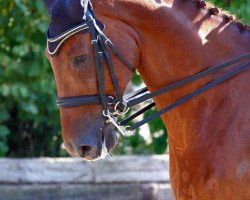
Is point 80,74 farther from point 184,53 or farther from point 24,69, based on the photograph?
point 24,69

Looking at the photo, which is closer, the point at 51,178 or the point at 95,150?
the point at 95,150

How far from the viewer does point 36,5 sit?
6.90 meters

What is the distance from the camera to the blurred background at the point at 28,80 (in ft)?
22.6

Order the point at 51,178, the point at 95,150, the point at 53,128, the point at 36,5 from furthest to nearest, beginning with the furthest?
the point at 53,128, the point at 36,5, the point at 51,178, the point at 95,150

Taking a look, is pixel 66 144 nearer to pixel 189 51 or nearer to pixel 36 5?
pixel 189 51

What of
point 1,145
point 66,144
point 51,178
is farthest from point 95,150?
point 1,145

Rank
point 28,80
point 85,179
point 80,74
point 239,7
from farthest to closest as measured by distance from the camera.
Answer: point 28,80 < point 85,179 < point 239,7 < point 80,74

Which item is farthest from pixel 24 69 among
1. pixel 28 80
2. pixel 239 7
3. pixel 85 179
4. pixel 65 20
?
pixel 65 20

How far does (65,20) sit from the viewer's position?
328cm

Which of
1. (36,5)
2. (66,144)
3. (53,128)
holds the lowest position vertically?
(53,128)

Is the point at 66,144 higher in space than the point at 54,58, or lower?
lower

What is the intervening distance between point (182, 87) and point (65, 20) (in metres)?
0.62

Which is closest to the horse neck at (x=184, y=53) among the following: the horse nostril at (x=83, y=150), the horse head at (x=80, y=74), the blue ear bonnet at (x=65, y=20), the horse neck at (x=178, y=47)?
the horse neck at (x=178, y=47)

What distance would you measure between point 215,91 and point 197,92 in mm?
83
